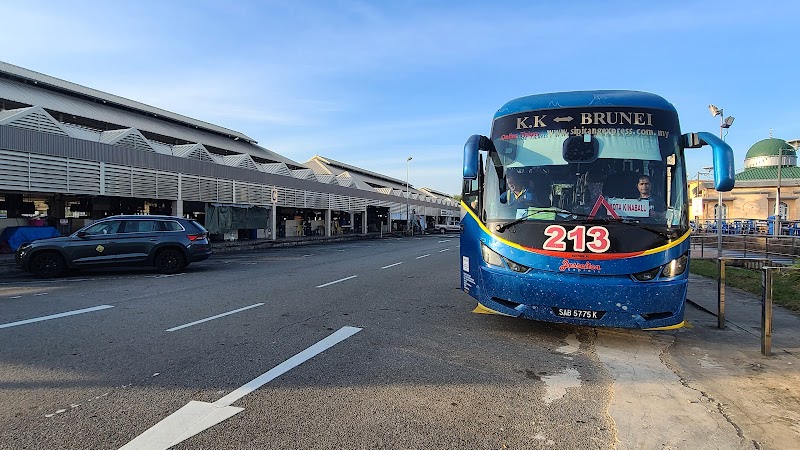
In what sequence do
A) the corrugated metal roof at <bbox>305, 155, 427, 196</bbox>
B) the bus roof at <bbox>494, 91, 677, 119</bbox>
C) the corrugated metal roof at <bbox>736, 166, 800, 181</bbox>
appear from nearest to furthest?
the bus roof at <bbox>494, 91, 677, 119</bbox> → the corrugated metal roof at <bbox>736, 166, 800, 181</bbox> → the corrugated metal roof at <bbox>305, 155, 427, 196</bbox>

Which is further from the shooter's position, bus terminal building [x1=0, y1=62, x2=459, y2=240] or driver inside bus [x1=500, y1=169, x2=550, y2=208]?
bus terminal building [x1=0, y1=62, x2=459, y2=240]

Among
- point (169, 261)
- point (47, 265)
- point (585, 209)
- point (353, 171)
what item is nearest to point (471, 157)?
point (585, 209)

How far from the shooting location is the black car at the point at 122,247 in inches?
479

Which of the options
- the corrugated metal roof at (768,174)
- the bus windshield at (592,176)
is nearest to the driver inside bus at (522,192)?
the bus windshield at (592,176)

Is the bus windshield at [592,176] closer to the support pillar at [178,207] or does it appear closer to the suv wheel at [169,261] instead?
the suv wheel at [169,261]

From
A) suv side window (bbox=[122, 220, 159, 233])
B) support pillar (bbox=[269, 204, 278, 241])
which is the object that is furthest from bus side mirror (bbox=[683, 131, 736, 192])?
support pillar (bbox=[269, 204, 278, 241])

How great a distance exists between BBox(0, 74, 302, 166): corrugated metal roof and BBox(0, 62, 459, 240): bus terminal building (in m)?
0.12

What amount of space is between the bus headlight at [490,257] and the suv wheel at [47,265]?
12.0 metres

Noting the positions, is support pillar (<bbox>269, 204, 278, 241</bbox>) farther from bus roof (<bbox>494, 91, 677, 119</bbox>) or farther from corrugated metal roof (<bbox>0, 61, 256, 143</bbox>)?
bus roof (<bbox>494, 91, 677, 119</bbox>)

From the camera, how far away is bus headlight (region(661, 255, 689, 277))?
518 cm

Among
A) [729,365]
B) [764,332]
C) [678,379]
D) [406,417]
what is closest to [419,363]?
[406,417]

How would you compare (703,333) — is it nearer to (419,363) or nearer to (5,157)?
(419,363)

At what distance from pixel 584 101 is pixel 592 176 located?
3.71 ft

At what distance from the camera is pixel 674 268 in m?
5.21
